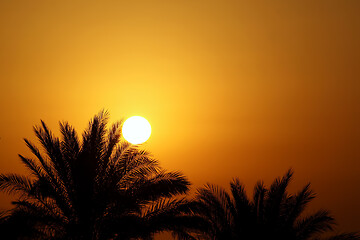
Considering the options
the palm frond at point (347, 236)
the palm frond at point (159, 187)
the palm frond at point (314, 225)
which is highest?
the palm frond at point (159, 187)

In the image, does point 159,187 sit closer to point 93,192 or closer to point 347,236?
point 93,192

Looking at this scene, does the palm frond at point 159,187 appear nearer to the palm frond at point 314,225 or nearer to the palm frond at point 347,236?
the palm frond at point 314,225

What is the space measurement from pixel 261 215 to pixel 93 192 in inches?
214

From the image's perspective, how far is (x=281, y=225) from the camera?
56.7 feet

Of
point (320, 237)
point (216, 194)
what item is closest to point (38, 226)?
point (216, 194)

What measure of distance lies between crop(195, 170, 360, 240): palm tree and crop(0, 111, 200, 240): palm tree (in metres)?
0.91

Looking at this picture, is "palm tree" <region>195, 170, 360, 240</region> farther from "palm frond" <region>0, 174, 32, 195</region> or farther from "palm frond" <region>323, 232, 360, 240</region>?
"palm frond" <region>0, 174, 32, 195</region>

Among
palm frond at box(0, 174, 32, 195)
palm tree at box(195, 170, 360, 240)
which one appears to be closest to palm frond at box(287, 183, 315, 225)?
palm tree at box(195, 170, 360, 240)

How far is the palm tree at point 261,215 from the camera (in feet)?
56.2

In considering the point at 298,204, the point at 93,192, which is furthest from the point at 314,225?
the point at 93,192

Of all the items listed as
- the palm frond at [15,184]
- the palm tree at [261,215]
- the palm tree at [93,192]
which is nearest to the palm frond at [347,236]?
the palm tree at [261,215]

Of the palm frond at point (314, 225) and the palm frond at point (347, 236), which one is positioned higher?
the palm frond at point (314, 225)

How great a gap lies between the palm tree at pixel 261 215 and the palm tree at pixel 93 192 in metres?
0.91

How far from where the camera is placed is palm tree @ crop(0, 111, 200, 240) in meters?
16.5
